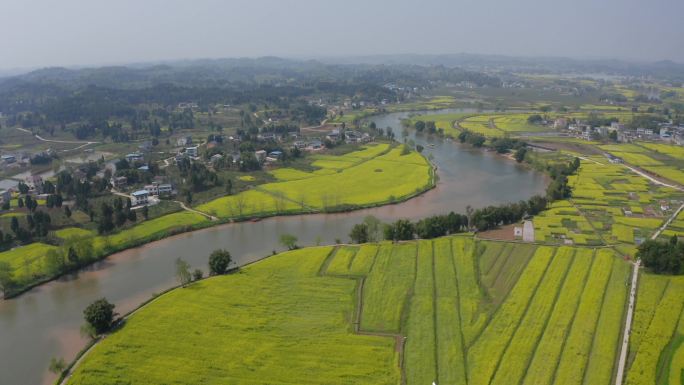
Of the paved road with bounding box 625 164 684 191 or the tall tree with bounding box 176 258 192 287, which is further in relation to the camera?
the paved road with bounding box 625 164 684 191

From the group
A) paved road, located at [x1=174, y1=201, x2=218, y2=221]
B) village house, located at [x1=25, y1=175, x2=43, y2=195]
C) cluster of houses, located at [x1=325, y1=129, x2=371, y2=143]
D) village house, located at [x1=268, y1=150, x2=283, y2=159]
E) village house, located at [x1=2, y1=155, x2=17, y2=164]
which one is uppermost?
cluster of houses, located at [x1=325, y1=129, x2=371, y2=143]

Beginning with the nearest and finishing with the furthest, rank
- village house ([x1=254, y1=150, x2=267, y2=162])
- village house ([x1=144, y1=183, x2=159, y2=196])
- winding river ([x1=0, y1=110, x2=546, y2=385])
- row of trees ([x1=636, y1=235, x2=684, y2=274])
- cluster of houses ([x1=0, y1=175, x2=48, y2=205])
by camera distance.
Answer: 1. winding river ([x1=0, y1=110, x2=546, y2=385])
2. row of trees ([x1=636, y1=235, x2=684, y2=274])
3. cluster of houses ([x1=0, y1=175, x2=48, y2=205])
4. village house ([x1=144, y1=183, x2=159, y2=196])
5. village house ([x1=254, y1=150, x2=267, y2=162])

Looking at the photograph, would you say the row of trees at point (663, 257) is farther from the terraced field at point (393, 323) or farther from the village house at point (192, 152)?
the village house at point (192, 152)

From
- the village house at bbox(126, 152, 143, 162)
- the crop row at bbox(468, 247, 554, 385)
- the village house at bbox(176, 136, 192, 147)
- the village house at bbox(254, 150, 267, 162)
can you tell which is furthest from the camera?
the village house at bbox(176, 136, 192, 147)

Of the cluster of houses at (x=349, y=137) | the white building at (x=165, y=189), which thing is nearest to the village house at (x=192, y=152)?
the white building at (x=165, y=189)

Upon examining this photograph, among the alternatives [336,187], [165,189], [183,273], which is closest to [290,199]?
[336,187]

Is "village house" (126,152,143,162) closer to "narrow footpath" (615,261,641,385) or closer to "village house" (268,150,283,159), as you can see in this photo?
"village house" (268,150,283,159)

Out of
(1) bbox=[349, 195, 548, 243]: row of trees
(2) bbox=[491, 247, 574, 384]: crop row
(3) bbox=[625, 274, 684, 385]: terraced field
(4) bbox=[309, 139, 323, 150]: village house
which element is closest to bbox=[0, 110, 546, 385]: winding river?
(1) bbox=[349, 195, 548, 243]: row of trees

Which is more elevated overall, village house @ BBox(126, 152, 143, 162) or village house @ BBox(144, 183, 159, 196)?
village house @ BBox(126, 152, 143, 162)
